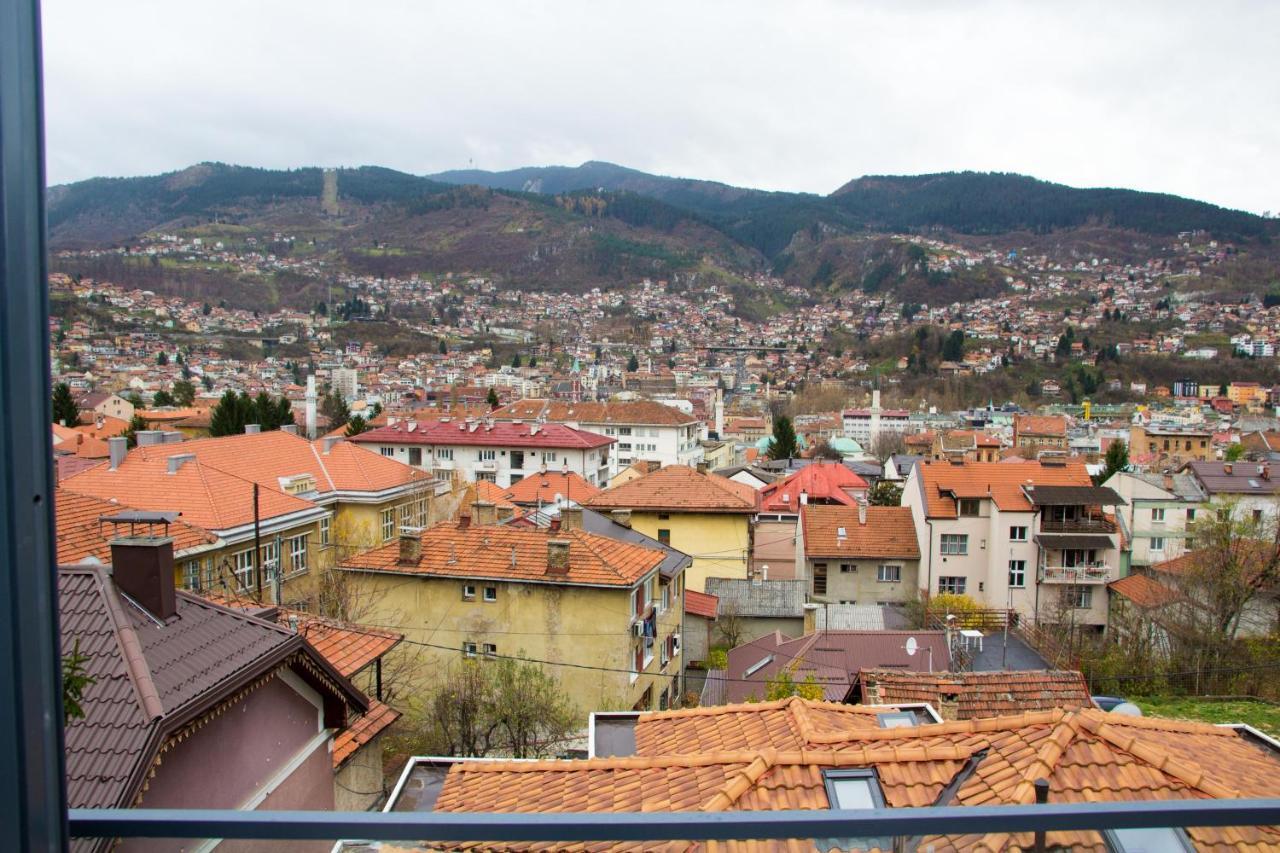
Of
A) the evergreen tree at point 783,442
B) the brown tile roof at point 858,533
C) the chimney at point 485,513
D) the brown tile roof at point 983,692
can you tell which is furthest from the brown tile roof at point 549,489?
the evergreen tree at point 783,442

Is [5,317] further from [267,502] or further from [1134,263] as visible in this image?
[1134,263]

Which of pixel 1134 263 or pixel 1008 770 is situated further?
pixel 1134 263

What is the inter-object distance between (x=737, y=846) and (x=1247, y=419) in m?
96.0

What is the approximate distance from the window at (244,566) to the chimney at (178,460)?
2515mm

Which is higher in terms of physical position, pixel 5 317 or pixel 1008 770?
pixel 5 317

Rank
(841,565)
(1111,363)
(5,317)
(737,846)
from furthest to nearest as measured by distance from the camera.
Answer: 1. (1111,363)
2. (841,565)
3. (737,846)
4. (5,317)

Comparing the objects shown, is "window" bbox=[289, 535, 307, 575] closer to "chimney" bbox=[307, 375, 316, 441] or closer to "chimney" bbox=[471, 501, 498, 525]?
"chimney" bbox=[471, 501, 498, 525]

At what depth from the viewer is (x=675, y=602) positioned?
17000 millimetres

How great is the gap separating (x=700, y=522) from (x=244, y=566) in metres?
12.1

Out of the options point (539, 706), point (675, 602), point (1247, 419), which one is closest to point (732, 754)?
point (539, 706)

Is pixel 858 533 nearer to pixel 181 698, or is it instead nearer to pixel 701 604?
pixel 701 604

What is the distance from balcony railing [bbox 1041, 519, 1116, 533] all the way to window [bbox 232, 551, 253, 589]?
65.9 ft

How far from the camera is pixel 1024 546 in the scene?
24.5 meters

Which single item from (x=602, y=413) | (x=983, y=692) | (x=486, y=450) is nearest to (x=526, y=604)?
(x=983, y=692)
